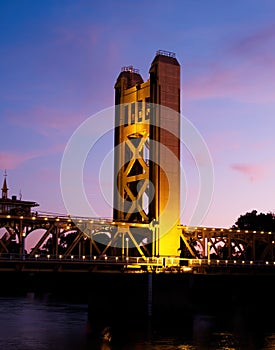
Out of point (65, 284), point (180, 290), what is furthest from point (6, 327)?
point (65, 284)

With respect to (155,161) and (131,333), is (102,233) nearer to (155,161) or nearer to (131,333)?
(155,161)

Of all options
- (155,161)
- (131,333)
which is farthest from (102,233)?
(131,333)

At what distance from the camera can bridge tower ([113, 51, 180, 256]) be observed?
8356 centimetres

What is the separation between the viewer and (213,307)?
97188mm

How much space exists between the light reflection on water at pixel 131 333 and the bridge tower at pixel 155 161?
12.2 meters

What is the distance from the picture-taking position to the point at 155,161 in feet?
275

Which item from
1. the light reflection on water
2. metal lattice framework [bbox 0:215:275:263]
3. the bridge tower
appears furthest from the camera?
the bridge tower

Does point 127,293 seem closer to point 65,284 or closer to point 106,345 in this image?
point 106,345

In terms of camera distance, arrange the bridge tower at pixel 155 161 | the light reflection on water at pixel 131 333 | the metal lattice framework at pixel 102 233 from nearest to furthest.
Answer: the light reflection on water at pixel 131 333 → the metal lattice framework at pixel 102 233 → the bridge tower at pixel 155 161

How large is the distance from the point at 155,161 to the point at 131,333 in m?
27.3

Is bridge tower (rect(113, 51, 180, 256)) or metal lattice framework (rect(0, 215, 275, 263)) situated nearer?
metal lattice framework (rect(0, 215, 275, 263))

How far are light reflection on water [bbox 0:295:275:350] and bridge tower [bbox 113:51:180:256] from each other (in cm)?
1217

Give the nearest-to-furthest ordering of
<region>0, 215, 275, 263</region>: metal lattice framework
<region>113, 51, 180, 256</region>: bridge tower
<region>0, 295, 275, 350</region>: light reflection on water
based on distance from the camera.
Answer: <region>0, 295, 275, 350</region>: light reflection on water → <region>0, 215, 275, 263</region>: metal lattice framework → <region>113, 51, 180, 256</region>: bridge tower

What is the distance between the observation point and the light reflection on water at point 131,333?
55.3 meters
